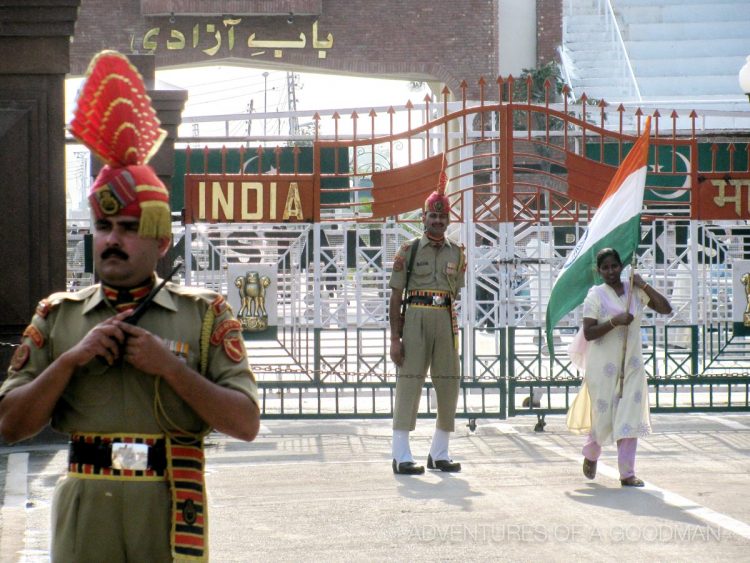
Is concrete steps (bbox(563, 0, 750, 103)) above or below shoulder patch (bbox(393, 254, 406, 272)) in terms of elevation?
above

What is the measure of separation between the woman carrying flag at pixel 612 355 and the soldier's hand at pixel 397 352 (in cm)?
130

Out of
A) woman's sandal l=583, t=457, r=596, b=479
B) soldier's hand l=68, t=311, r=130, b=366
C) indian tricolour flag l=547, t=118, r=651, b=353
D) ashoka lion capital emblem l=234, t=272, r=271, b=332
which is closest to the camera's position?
soldier's hand l=68, t=311, r=130, b=366

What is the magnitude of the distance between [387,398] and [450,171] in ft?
23.1

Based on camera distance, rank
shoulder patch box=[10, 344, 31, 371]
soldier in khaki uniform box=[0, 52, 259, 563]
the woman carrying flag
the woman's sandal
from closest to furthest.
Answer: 1. soldier in khaki uniform box=[0, 52, 259, 563]
2. shoulder patch box=[10, 344, 31, 371]
3. the woman carrying flag
4. the woman's sandal

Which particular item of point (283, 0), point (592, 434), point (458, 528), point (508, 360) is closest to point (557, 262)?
point (508, 360)

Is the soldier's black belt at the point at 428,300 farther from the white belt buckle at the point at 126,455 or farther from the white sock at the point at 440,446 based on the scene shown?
the white belt buckle at the point at 126,455

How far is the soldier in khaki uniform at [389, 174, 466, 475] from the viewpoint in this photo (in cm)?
965

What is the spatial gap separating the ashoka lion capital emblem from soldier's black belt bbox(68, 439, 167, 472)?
875 centimetres

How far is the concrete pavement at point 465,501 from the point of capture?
6902 millimetres

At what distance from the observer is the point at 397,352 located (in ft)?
31.6

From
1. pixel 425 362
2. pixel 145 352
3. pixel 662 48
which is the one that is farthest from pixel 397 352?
pixel 662 48

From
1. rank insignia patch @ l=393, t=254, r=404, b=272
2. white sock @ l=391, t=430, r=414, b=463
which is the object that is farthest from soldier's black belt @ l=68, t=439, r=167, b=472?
rank insignia patch @ l=393, t=254, r=404, b=272

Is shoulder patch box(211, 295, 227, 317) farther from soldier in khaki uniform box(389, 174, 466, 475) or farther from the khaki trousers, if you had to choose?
the khaki trousers

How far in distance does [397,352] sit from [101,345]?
635cm
